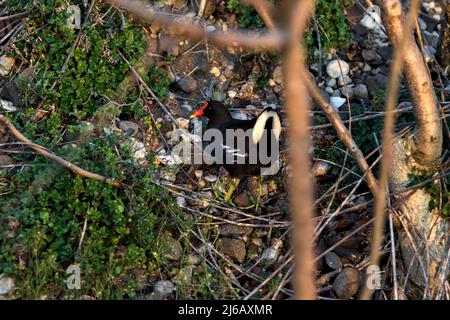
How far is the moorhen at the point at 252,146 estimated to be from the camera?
5027 mm

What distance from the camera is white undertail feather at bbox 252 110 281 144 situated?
4.99 meters

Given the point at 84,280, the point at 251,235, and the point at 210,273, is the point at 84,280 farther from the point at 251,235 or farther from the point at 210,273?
the point at 251,235

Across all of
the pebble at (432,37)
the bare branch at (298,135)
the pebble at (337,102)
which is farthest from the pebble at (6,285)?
the pebble at (432,37)

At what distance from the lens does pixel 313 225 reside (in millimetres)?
4711

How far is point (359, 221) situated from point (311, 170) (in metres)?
0.51

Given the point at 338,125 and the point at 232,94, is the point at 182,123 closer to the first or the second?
the point at 232,94

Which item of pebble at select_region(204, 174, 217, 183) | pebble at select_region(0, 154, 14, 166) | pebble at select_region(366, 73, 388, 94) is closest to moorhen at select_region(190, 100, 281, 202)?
pebble at select_region(204, 174, 217, 183)

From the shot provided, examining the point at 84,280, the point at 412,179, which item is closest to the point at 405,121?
the point at 412,179

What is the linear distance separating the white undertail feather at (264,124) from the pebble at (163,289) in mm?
1214

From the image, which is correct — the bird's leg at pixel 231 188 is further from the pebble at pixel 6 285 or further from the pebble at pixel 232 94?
the pebble at pixel 6 285

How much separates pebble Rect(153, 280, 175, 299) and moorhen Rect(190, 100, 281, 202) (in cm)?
84
